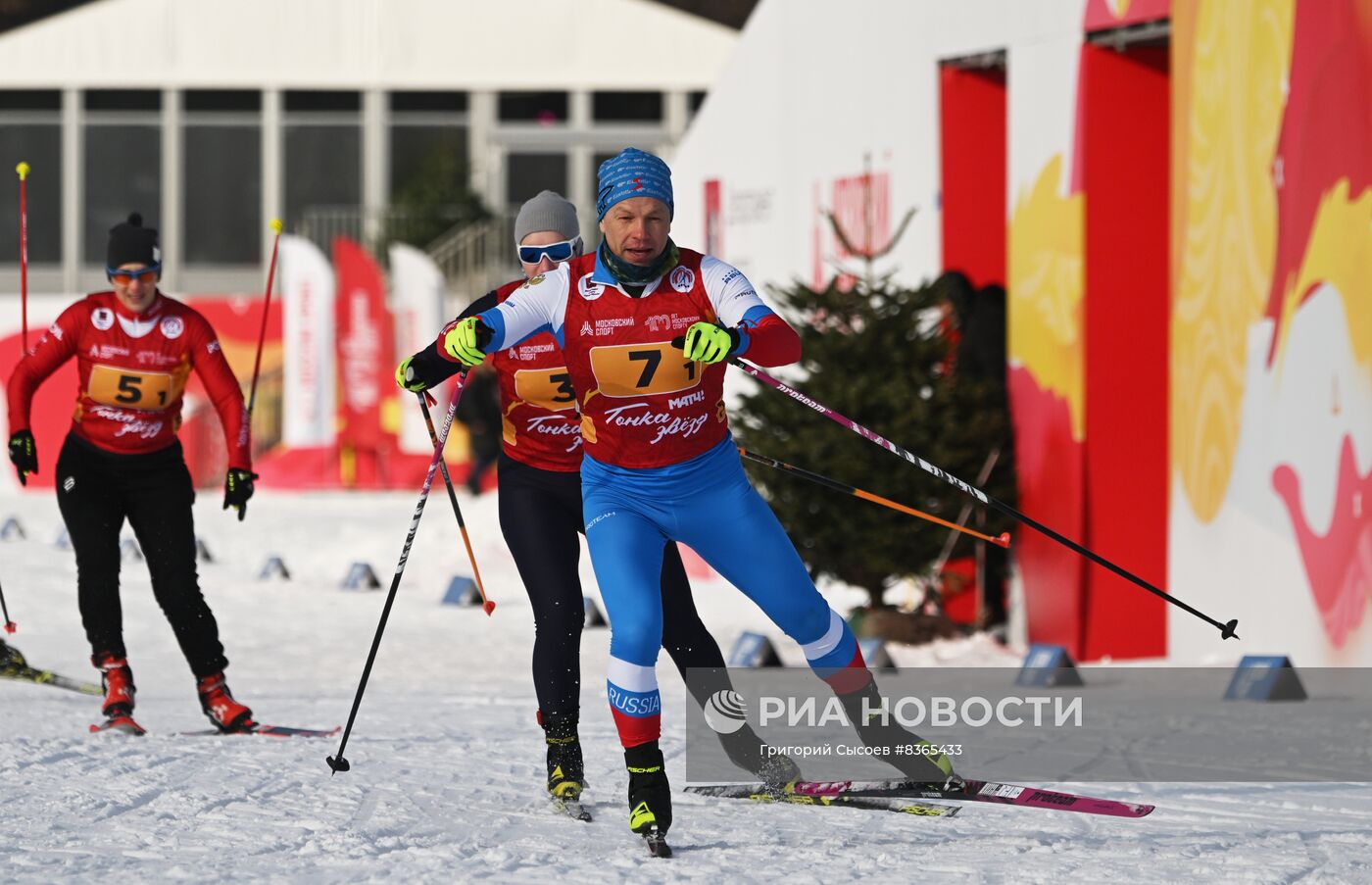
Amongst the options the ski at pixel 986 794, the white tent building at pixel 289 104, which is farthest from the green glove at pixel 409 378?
the white tent building at pixel 289 104

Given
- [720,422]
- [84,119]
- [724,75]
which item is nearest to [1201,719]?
[720,422]

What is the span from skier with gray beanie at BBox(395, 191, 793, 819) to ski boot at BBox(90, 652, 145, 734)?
2016 mm

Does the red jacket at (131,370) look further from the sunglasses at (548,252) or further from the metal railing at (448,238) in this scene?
the metal railing at (448,238)

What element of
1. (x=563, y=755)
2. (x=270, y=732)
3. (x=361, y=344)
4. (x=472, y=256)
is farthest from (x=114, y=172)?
(x=563, y=755)

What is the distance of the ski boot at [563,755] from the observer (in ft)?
19.4

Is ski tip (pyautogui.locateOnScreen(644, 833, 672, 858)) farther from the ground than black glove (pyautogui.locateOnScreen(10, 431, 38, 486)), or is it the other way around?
black glove (pyautogui.locateOnScreen(10, 431, 38, 486))

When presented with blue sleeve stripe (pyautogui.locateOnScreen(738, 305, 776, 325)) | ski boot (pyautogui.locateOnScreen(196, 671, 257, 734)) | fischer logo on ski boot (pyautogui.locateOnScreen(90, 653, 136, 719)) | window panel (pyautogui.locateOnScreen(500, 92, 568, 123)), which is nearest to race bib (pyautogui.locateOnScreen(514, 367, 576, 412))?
blue sleeve stripe (pyautogui.locateOnScreen(738, 305, 776, 325))

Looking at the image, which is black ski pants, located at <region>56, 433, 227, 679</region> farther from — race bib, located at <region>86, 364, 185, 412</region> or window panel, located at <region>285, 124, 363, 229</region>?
window panel, located at <region>285, 124, 363, 229</region>

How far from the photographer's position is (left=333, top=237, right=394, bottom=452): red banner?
2530 centimetres

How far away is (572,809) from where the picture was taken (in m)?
5.78

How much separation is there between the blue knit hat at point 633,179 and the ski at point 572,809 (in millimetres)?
1584

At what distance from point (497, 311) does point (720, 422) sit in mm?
647

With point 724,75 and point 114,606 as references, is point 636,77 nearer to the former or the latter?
point 724,75

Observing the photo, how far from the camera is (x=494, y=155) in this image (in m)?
32.5
